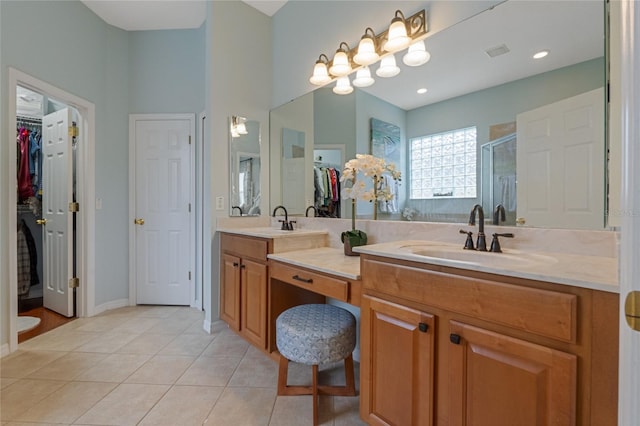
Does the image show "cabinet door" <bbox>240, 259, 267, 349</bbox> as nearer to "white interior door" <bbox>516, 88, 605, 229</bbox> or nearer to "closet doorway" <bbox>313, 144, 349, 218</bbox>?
"closet doorway" <bbox>313, 144, 349, 218</bbox>

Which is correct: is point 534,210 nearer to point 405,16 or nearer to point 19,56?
point 405,16

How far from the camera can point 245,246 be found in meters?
2.23

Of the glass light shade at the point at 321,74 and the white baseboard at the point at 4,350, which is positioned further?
the glass light shade at the point at 321,74

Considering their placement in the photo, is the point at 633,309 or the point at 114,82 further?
the point at 114,82

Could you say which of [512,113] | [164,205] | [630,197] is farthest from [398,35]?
[164,205]

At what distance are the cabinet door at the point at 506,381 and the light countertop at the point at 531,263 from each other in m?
0.21

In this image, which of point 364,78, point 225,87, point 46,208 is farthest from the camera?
point 46,208

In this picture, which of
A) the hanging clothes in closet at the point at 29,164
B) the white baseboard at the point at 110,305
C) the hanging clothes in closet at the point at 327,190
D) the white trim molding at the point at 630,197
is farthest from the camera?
the hanging clothes in closet at the point at 29,164

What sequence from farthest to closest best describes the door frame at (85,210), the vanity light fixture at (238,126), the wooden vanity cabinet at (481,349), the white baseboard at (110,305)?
the white baseboard at (110,305) → the door frame at (85,210) → the vanity light fixture at (238,126) → the wooden vanity cabinet at (481,349)

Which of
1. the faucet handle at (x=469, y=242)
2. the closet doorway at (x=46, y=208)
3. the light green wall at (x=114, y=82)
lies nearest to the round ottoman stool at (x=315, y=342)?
the faucet handle at (x=469, y=242)

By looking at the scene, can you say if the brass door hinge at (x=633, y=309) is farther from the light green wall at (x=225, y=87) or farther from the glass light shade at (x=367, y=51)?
the light green wall at (x=225, y=87)

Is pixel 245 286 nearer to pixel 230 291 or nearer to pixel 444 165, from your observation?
pixel 230 291

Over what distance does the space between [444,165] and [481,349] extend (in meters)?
1.04

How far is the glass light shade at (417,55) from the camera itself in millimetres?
1721
